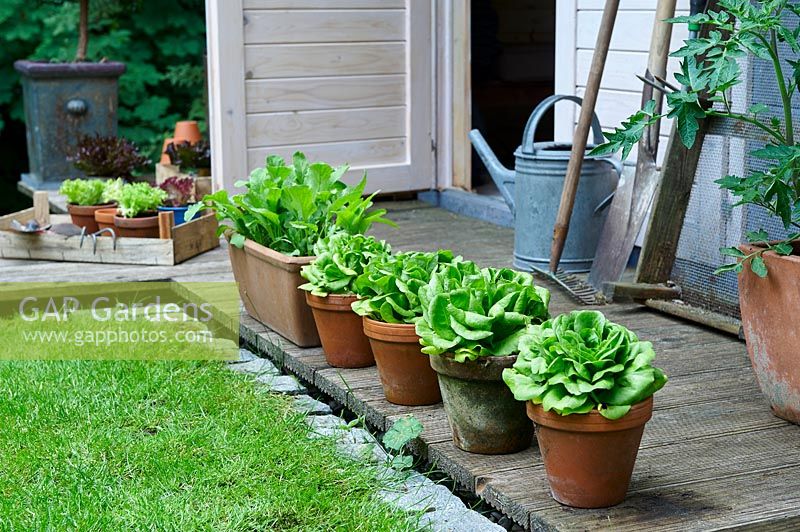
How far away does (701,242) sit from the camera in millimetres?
3256

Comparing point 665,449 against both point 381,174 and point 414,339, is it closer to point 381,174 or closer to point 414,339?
point 414,339

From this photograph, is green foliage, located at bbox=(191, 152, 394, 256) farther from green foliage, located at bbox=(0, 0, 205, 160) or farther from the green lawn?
green foliage, located at bbox=(0, 0, 205, 160)

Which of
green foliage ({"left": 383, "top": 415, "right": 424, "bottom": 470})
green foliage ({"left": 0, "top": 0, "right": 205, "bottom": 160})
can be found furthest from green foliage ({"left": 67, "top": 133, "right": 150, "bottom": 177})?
green foliage ({"left": 383, "top": 415, "right": 424, "bottom": 470})

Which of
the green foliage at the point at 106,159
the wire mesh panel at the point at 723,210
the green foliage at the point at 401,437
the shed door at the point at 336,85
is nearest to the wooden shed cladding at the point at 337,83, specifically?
the shed door at the point at 336,85

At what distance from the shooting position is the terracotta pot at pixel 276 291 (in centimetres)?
297

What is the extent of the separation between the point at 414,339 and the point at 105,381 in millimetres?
956

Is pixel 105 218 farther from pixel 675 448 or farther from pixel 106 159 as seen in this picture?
pixel 675 448

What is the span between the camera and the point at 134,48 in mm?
8164

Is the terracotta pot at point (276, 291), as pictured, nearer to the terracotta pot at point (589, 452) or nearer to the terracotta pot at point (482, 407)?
the terracotta pot at point (482, 407)

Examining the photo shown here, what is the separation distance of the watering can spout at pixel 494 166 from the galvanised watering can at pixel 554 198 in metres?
0.15

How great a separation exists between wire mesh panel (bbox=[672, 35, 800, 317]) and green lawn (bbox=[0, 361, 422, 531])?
128 cm

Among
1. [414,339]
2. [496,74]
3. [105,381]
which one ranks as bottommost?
[105,381]

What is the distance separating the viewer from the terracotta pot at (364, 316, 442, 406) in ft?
7.89

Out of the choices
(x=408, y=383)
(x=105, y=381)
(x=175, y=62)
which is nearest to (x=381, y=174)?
(x=105, y=381)
